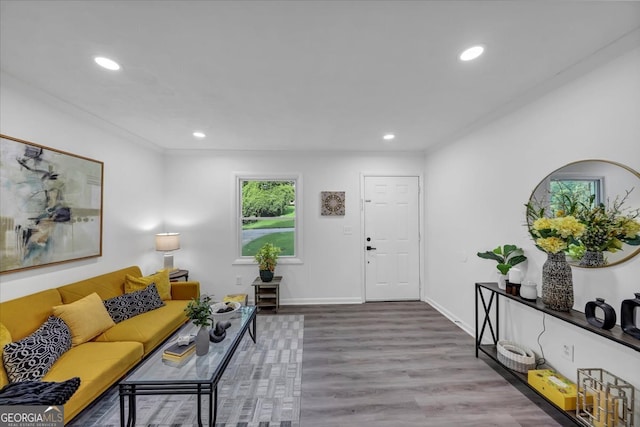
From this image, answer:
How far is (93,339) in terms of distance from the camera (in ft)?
7.35

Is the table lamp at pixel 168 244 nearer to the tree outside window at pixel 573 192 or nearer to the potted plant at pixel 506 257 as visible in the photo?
the potted plant at pixel 506 257

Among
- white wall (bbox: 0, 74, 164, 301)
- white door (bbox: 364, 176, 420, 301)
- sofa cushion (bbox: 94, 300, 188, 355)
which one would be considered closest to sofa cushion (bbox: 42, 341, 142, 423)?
sofa cushion (bbox: 94, 300, 188, 355)

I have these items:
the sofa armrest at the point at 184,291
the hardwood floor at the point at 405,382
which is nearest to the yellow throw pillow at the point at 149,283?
the sofa armrest at the point at 184,291

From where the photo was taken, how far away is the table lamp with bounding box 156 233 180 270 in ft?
11.9

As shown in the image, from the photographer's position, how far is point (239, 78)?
1978 mm

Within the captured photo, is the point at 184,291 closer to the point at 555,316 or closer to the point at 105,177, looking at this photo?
the point at 105,177

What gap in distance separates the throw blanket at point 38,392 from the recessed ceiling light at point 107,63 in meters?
2.12

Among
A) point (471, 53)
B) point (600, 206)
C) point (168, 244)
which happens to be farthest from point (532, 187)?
point (168, 244)

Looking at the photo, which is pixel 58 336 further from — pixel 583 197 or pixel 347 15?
pixel 583 197

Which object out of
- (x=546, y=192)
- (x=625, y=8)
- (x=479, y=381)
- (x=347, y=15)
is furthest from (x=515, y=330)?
(x=347, y=15)

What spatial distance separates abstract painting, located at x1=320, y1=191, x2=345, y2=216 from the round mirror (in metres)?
2.66

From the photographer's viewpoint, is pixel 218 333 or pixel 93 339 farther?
pixel 93 339

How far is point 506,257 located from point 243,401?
2.63 meters

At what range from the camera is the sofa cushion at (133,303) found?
256 centimetres
